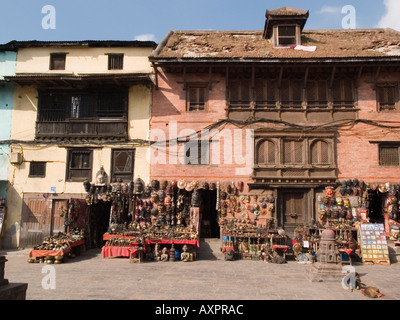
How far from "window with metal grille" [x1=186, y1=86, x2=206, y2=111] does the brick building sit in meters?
0.06

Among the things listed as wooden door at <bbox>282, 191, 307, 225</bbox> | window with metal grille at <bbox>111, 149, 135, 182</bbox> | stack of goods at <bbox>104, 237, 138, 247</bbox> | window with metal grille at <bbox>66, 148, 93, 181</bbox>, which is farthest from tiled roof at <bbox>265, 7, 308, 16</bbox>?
stack of goods at <bbox>104, 237, 138, 247</bbox>

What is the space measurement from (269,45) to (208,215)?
A: 1092 cm

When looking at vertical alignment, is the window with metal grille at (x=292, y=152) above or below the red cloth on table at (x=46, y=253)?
above

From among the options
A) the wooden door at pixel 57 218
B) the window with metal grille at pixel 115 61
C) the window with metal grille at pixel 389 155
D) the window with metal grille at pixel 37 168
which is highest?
the window with metal grille at pixel 115 61

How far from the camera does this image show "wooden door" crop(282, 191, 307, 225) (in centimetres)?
1734

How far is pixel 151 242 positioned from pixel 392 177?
12.8m

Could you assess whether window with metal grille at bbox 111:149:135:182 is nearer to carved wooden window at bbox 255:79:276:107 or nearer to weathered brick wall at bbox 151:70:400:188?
weathered brick wall at bbox 151:70:400:188

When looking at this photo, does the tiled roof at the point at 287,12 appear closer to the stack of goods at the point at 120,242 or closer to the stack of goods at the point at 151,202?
the stack of goods at the point at 151,202

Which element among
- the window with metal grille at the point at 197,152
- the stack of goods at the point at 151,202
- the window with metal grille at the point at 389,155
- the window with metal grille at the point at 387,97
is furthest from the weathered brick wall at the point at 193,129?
the window with metal grille at the point at 387,97

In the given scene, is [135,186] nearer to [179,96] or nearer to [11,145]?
[179,96]

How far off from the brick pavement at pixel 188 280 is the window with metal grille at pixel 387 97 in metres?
8.37

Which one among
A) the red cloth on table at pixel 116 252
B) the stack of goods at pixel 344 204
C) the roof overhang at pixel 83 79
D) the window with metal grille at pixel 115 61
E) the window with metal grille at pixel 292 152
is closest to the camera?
the red cloth on table at pixel 116 252

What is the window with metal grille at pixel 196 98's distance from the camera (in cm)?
1845

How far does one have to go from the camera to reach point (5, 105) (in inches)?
749
